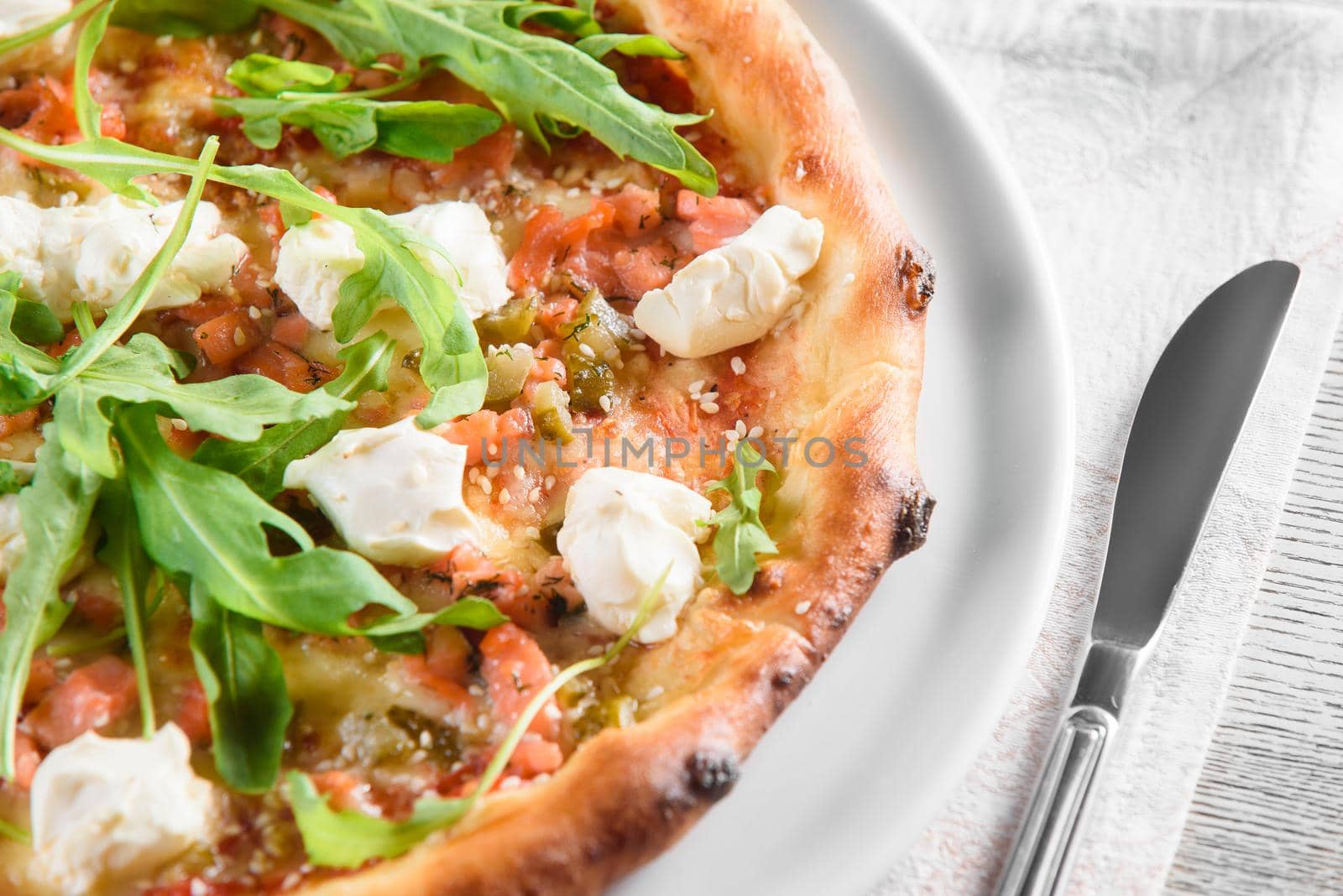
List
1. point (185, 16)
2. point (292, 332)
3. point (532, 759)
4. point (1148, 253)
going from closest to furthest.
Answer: point (532, 759), point (292, 332), point (185, 16), point (1148, 253)

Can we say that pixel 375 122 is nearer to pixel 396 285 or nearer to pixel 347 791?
pixel 396 285

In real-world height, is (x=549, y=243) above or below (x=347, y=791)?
above

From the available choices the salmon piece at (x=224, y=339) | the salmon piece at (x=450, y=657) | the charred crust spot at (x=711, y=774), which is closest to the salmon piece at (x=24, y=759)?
the salmon piece at (x=450, y=657)

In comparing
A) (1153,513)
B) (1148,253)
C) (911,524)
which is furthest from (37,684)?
(1148,253)

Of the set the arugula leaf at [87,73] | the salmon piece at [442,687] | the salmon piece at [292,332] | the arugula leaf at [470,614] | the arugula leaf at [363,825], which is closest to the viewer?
the arugula leaf at [363,825]

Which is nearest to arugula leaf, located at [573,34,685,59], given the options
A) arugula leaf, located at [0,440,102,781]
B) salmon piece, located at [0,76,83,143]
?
salmon piece, located at [0,76,83,143]

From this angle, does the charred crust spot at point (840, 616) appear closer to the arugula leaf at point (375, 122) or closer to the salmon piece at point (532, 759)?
the salmon piece at point (532, 759)

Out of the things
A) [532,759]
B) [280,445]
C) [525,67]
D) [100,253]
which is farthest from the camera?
[525,67]

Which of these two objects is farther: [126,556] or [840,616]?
[840,616]
